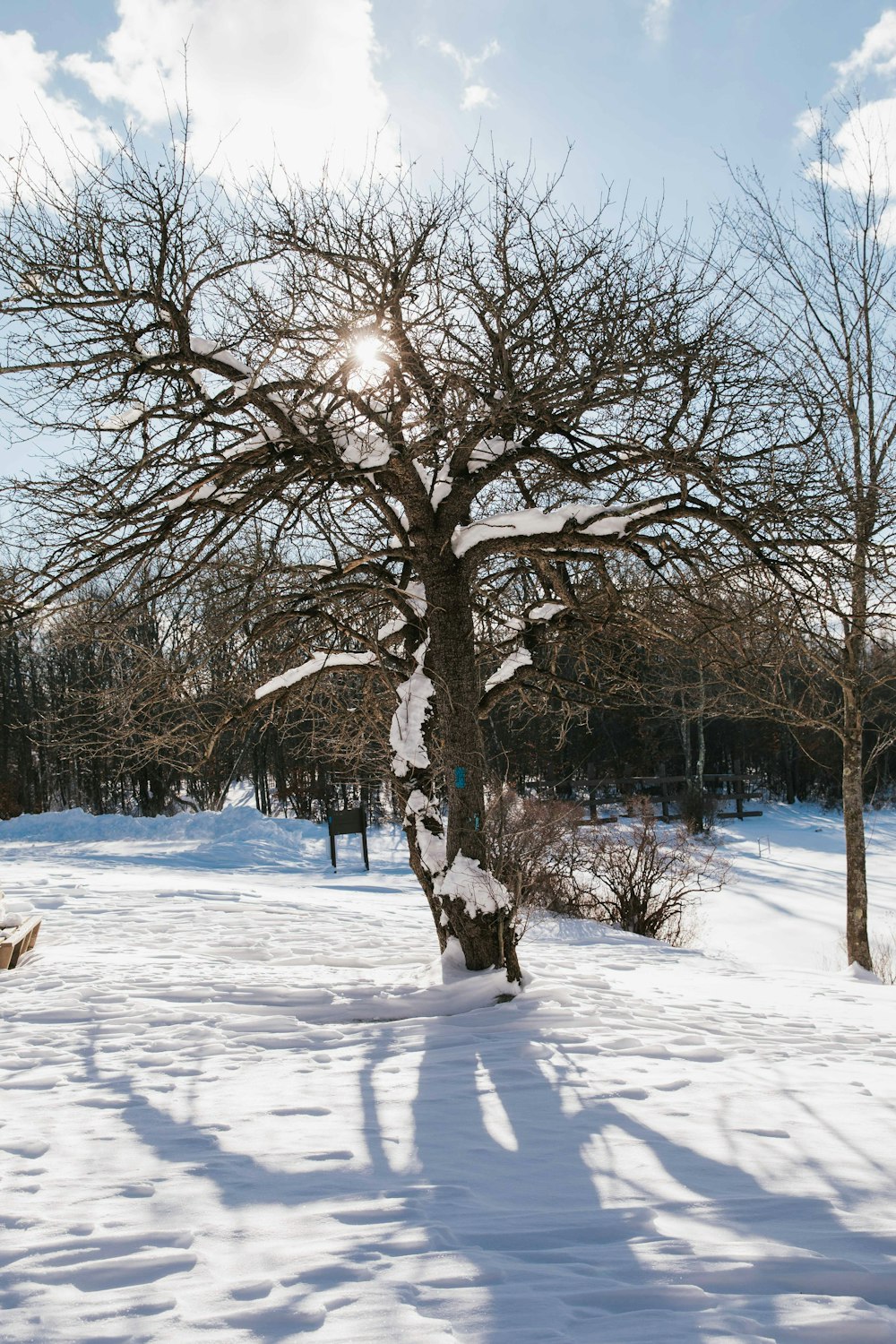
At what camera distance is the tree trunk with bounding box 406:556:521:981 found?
21.4 feet

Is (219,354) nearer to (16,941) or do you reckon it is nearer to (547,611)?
(547,611)

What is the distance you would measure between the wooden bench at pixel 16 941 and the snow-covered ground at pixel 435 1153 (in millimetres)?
188

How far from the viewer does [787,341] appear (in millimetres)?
10305

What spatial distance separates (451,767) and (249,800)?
38840mm

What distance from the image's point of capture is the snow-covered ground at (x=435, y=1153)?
235cm

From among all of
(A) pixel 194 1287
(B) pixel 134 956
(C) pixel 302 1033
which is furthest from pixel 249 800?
(A) pixel 194 1287

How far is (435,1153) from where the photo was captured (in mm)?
3533

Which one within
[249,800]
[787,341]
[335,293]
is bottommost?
[249,800]

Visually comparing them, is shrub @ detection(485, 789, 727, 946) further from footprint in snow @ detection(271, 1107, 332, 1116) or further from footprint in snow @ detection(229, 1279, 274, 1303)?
footprint in snow @ detection(229, 1279, 274, 1303)

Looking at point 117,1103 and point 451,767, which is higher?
point 451,767

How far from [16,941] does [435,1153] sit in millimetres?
5338

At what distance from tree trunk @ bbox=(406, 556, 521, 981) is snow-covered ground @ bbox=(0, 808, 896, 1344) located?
1.15 ft

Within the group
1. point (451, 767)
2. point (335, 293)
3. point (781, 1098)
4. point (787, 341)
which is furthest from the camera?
point (787, 341)

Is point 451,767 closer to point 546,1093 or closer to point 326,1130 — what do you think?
point 546,1093
